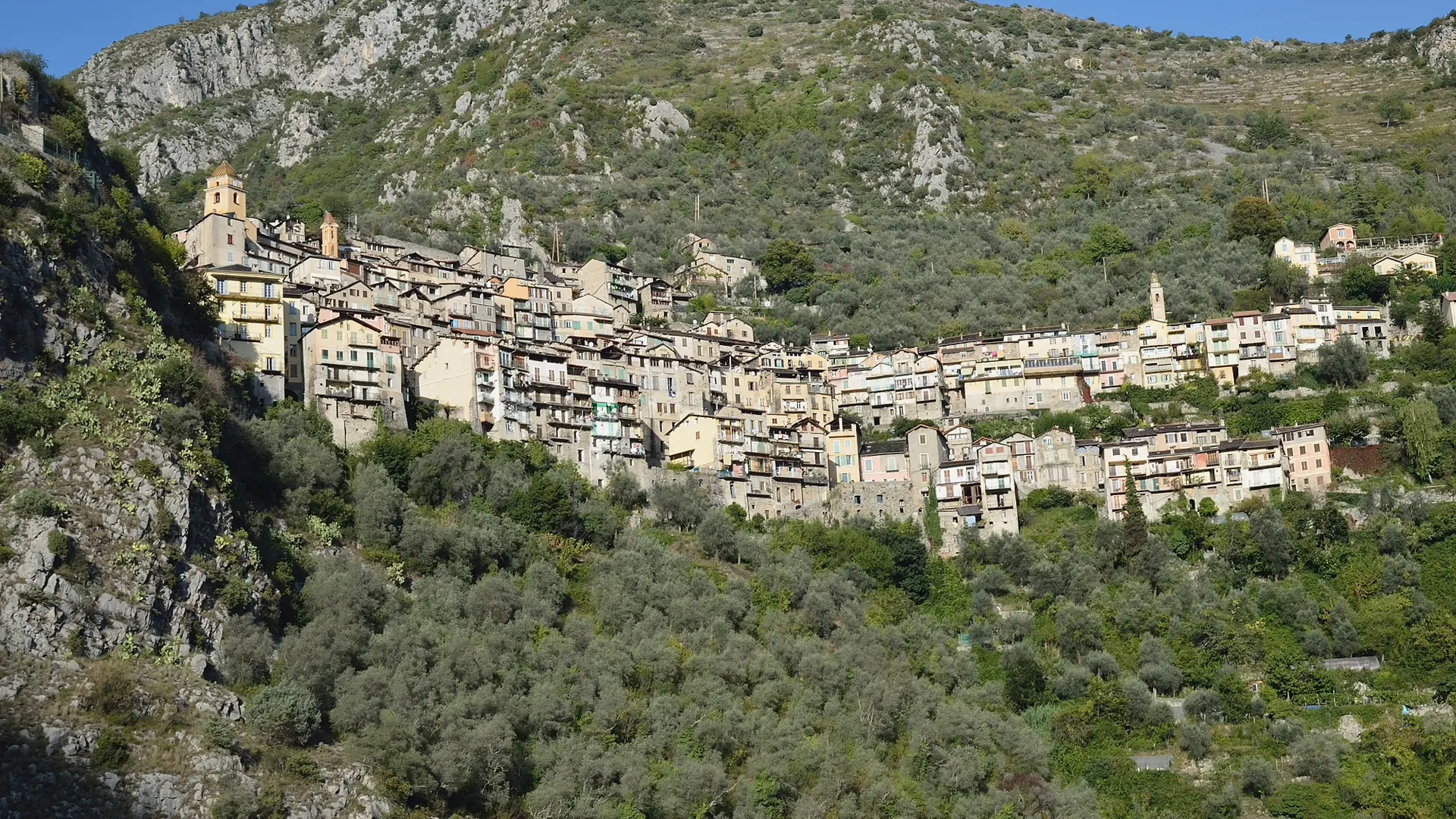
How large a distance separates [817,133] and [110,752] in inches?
4317

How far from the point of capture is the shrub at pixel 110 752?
42.8 m

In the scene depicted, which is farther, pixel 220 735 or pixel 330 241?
pixel 330 241

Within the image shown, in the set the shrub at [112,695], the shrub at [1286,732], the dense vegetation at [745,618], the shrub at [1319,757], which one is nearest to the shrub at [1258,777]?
the dense vegetation at [745,618]

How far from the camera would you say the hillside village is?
74.8m

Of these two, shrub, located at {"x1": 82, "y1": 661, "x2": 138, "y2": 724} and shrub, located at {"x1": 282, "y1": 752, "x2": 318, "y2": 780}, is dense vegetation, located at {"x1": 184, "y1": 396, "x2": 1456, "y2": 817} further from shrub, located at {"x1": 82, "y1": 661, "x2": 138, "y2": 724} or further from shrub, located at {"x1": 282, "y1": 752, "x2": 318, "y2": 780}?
shrub, located at {"x1": 82, "y1": 661, "x2": 138, "y2": 724}

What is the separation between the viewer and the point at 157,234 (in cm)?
6825

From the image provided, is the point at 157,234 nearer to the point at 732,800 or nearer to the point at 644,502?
the point at 644,502

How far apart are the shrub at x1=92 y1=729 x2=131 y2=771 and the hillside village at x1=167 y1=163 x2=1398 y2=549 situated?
2719 centimetres

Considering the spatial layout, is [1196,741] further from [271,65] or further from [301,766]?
[271,65]

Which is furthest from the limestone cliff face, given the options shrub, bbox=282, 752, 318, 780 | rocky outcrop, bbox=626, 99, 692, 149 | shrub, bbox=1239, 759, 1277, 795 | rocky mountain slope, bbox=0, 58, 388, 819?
shrub, bbox=1239, 759, 1277, 795

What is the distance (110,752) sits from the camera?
4294 centimetres

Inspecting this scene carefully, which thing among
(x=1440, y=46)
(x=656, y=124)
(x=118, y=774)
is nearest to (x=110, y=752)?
(x=118, y=774)

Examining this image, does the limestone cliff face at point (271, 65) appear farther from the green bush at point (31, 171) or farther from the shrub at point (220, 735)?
the shrub at point (220, 735)

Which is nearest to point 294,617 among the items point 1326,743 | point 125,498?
point 125,498
